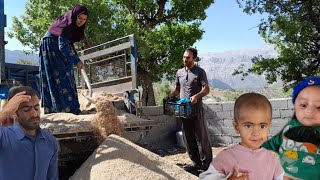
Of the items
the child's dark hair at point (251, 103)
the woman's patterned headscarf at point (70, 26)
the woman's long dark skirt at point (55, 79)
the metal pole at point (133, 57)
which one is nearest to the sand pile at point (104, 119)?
the woman's long dark skirt at point (55, 79)

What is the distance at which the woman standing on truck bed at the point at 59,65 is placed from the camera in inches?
184

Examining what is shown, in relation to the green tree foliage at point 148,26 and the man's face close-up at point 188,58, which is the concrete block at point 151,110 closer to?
the man's face close-up at point 188,58

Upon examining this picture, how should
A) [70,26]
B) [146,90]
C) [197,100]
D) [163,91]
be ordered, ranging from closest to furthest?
[70,26]
[197,100]
[146,90]
[163,91]

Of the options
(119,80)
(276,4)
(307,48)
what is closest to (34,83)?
(119,80)

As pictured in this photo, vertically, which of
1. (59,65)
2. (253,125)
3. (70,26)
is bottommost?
(253,125)

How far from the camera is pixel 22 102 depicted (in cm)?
207

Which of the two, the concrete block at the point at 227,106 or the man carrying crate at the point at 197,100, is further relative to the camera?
the concrete block at the point at 227,106

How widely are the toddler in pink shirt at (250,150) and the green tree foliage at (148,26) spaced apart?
12.4 m

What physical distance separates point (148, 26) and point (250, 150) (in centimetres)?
1371

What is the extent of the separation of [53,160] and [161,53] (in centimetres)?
1278

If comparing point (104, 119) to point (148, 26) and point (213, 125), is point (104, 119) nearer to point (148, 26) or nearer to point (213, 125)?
point (213, 125)

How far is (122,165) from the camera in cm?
374

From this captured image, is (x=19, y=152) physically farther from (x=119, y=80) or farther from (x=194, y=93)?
(x=119, y=80)

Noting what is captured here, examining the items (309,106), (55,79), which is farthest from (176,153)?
(309,106)
